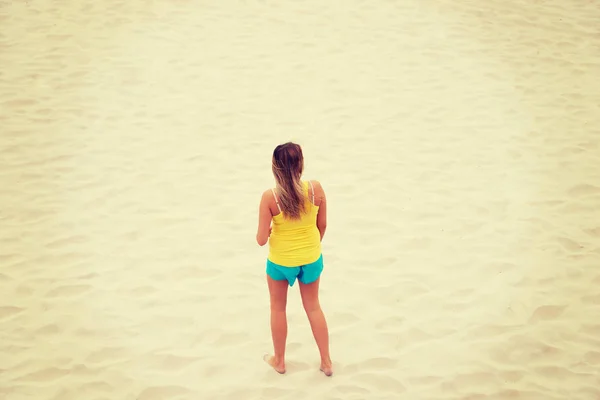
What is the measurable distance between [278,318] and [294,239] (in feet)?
1.96

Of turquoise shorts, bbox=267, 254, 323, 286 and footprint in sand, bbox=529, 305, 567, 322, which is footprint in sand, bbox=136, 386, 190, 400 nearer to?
turquoise shorts, bbox=267, 254, 323, 286

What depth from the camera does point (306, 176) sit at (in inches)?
236

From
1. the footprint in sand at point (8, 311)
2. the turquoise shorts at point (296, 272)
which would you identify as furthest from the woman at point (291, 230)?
the footprint in sand at point (8, 311)

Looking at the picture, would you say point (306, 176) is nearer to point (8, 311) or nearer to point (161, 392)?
point (161, 392)

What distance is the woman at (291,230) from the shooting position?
10.8ft

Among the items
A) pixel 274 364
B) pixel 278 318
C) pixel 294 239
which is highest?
pixel 294 239

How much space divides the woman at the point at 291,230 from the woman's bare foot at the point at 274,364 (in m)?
0.35

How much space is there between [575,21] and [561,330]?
21.1ft

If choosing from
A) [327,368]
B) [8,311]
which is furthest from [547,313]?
[8,311]

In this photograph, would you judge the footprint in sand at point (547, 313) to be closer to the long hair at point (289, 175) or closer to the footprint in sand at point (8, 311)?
the long hair at point (289, 175)

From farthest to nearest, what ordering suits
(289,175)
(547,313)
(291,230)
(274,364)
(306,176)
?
(306,176) < (547,313) < (274,364) < (291,230) < (289,175)

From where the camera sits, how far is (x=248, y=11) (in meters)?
9.37

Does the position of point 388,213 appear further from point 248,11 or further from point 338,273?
point 248,11

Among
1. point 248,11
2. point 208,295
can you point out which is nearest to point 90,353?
→ point 208,295
